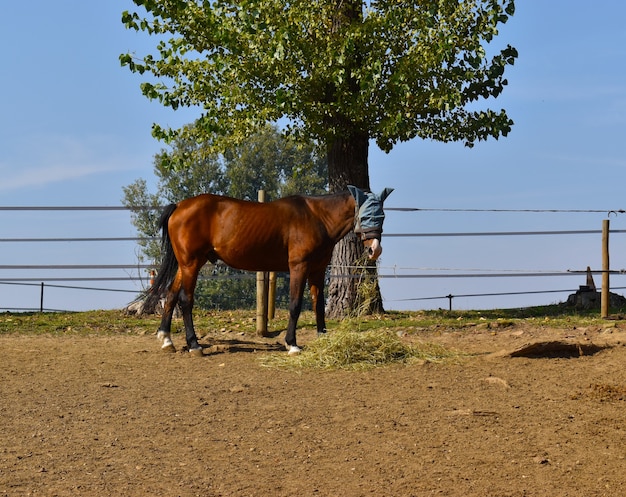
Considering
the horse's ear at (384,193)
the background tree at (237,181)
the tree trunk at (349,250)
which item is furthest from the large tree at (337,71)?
the background tree at (237,181)

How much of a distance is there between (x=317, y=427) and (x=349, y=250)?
896 centimetres

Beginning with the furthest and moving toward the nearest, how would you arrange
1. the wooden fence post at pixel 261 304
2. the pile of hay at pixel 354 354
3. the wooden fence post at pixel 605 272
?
1. the wooden fence post at pixel 605 272
2. the wooden fence post at pixel 261 304
3. the pile of hay at pixel 354 354

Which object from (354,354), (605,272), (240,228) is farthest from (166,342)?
(605,272)

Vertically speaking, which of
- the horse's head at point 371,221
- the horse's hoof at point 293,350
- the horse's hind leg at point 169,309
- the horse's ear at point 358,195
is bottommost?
the horse's hoof at point 293,350

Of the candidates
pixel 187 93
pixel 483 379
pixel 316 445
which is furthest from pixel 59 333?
pixel 316 445

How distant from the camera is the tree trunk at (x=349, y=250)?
14594mm

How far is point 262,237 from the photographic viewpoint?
392 inches

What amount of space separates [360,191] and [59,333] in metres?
5.59

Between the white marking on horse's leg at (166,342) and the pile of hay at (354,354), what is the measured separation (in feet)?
4.56

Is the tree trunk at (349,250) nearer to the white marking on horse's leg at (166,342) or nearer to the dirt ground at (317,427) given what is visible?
the white marking on horse's leg at (166,342)

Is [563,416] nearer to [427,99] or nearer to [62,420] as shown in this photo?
[62,420]

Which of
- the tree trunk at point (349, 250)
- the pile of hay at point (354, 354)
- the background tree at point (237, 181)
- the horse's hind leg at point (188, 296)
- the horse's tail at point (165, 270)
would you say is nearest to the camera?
the pile of hay at point (354, 354)

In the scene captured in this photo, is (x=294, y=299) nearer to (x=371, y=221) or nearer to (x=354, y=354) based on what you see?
(x=354, y=354)

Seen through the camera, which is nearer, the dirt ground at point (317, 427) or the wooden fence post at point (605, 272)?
the dirt ground at point (317, 427)
